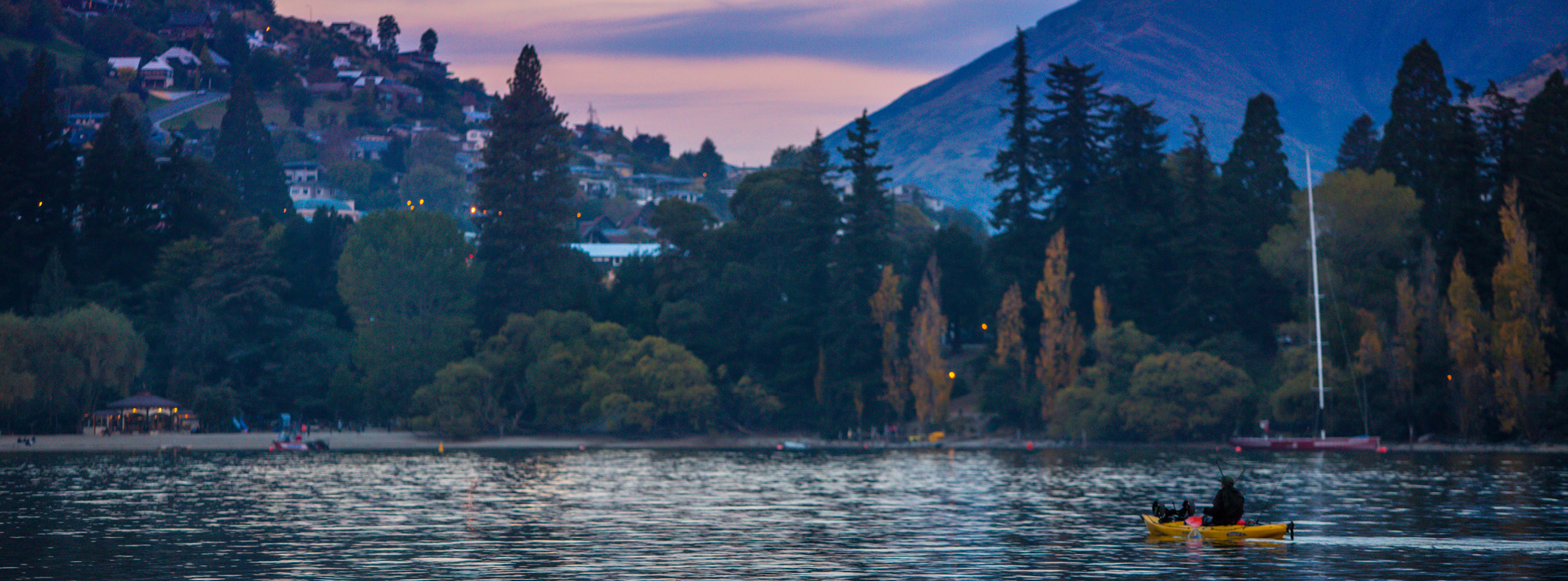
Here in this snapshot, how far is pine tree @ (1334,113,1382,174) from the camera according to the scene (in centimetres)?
12681

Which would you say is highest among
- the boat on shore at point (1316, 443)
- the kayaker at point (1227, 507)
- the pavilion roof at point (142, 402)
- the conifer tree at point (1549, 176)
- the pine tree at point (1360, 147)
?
the pine tree at point (1360, 147)

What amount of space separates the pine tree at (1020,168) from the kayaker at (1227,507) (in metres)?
81.8

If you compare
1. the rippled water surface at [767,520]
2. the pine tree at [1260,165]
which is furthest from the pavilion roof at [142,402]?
the pine tree at [1260,165]

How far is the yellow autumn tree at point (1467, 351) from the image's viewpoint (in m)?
88.7

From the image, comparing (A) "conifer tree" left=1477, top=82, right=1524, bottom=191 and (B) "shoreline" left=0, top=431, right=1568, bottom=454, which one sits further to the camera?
(B) "shoreline" left=0, top=431, right=1568, bottom=454

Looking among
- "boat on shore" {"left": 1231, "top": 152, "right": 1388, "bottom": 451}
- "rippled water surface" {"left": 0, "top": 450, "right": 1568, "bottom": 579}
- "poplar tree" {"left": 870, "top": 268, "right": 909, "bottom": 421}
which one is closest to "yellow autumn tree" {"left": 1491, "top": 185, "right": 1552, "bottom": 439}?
"rippled water surface" {"left": 0, "top": 450, "right": 1568, "bottom": 579}

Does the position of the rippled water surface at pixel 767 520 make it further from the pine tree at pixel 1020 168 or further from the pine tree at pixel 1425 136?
the pine tree at pixel 1020 168

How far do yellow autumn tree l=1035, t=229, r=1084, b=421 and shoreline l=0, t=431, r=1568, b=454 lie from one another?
423 cm

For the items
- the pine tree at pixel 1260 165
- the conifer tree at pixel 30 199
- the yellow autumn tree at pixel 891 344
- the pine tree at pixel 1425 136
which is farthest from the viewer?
the conifer tree at pixel 30 199

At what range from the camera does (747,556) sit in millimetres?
37656

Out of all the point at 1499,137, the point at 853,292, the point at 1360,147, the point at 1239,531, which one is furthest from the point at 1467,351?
the point at 1239,531

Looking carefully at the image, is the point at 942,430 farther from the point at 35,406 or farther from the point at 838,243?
the point at 35,406

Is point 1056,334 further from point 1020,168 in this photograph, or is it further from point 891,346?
point 1020,168

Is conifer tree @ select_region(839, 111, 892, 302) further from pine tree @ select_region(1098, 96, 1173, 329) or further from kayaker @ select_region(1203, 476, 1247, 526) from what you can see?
kayaker @ select_region(1203, 476, 1247, 526)
